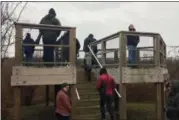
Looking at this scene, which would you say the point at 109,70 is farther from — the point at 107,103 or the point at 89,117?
the point at 107,103

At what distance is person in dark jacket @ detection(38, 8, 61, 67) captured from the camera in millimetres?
11762

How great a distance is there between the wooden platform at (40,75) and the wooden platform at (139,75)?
1.80 meters

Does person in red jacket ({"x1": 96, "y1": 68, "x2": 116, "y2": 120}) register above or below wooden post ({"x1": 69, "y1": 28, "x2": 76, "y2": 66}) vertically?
below

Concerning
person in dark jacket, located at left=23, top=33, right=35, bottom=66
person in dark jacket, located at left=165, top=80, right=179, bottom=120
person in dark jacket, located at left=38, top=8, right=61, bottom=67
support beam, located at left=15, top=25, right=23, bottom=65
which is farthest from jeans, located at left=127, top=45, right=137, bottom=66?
person in dark jacket, located at left=165, top=80, right=179, bottom=120

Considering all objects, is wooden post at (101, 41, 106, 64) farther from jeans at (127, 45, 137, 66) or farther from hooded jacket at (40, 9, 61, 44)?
hooded jacket at (40, 9, 61, 44)

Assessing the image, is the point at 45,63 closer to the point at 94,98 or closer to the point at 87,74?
the point at 94,98

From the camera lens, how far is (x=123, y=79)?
1297cm

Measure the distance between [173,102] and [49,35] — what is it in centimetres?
567

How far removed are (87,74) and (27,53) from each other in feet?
15.7

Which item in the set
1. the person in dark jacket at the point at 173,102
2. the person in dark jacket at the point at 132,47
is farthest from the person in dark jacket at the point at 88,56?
the person in dark jacket at the point at 173,102

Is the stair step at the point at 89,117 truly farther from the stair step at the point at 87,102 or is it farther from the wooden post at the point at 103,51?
the wooden post at the point at 103,51

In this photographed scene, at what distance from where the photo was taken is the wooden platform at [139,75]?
42.8 feet

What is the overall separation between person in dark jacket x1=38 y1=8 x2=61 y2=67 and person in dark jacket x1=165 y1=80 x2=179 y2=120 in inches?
209

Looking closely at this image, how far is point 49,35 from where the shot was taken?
11867 millimetres
